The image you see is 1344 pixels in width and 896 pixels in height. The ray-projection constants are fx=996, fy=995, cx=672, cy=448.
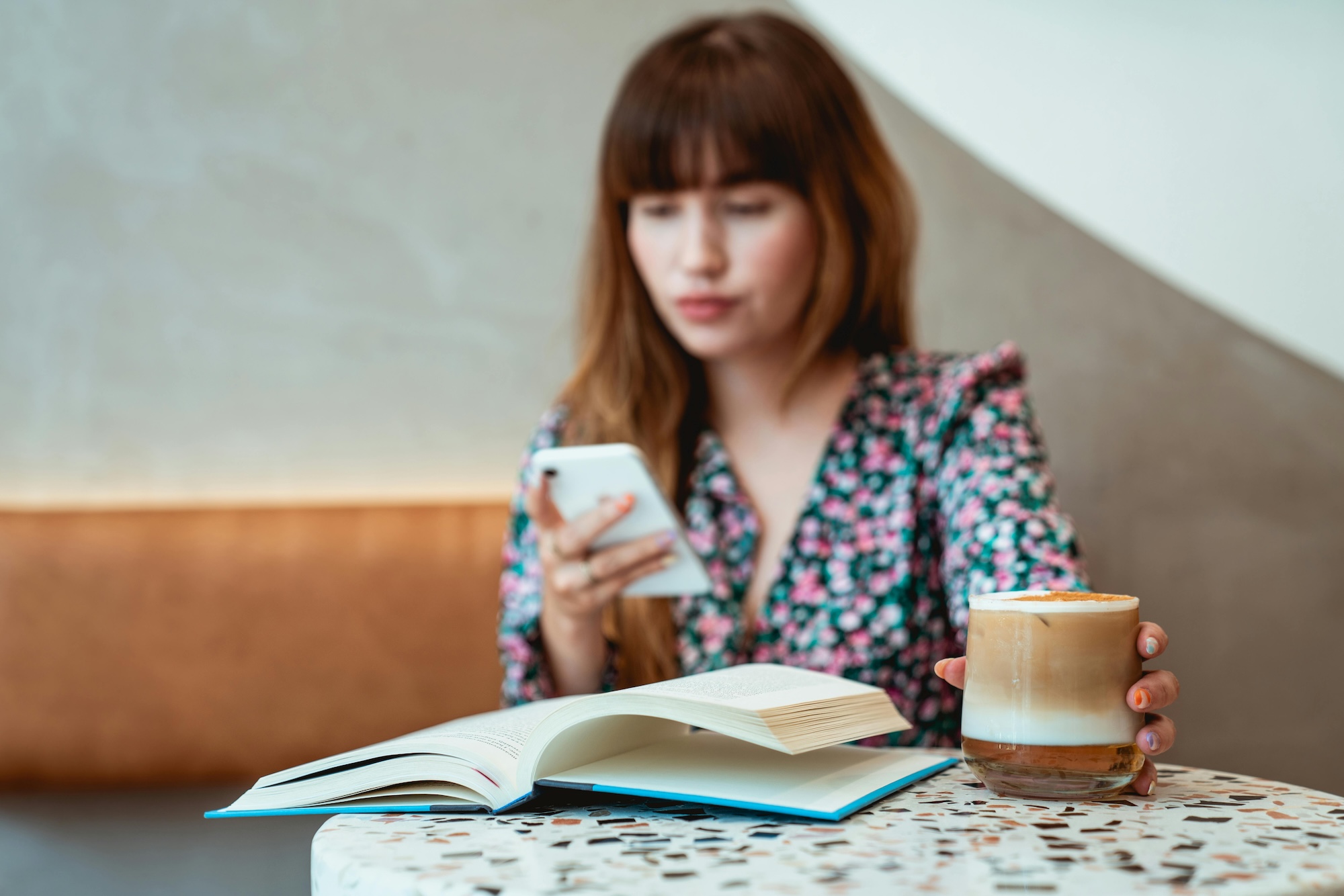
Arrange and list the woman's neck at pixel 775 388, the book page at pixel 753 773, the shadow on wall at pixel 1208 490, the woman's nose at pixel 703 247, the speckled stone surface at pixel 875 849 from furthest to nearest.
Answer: the shadow on wall at pixel 1208 490, the woman's neck at pixel 775 388, the woman's nose at pixel 703 247, the book page at pixel 753 773, the speckled stone surface at pixel 875 849

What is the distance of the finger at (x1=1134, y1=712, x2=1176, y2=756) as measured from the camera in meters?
0.54

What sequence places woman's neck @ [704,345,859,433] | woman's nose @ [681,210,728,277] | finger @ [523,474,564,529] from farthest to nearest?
woman's neck @ [704,345,859,433] → woman's nose @ [681,210,728,277] → finger @ [523,474,564,529]

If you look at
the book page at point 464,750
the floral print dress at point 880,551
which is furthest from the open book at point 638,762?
the floral print dress at point 880,551

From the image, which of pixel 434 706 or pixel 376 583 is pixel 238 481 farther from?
pixel 434 706

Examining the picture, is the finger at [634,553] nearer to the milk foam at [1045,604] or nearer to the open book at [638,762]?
the open book at [638,762]

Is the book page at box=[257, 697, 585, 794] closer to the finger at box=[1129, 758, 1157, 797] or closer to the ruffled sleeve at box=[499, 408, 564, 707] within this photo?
the finger at box=[1129, 758, 1157, 797]

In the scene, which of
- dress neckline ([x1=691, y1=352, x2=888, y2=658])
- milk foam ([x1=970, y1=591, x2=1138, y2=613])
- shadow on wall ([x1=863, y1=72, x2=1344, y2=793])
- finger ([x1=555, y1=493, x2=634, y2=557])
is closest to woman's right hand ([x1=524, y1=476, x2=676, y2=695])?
finger ([x1=555, y1=493, x2=634, y2=557])

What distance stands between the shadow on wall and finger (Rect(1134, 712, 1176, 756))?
1.09 m

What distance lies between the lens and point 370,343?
1.71 metres

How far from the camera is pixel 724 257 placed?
1143mm

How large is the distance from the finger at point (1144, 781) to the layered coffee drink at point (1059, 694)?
0.02 meters

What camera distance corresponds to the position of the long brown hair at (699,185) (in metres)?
1.14

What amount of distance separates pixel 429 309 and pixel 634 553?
88 cm

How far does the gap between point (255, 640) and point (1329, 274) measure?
1.72 meters
